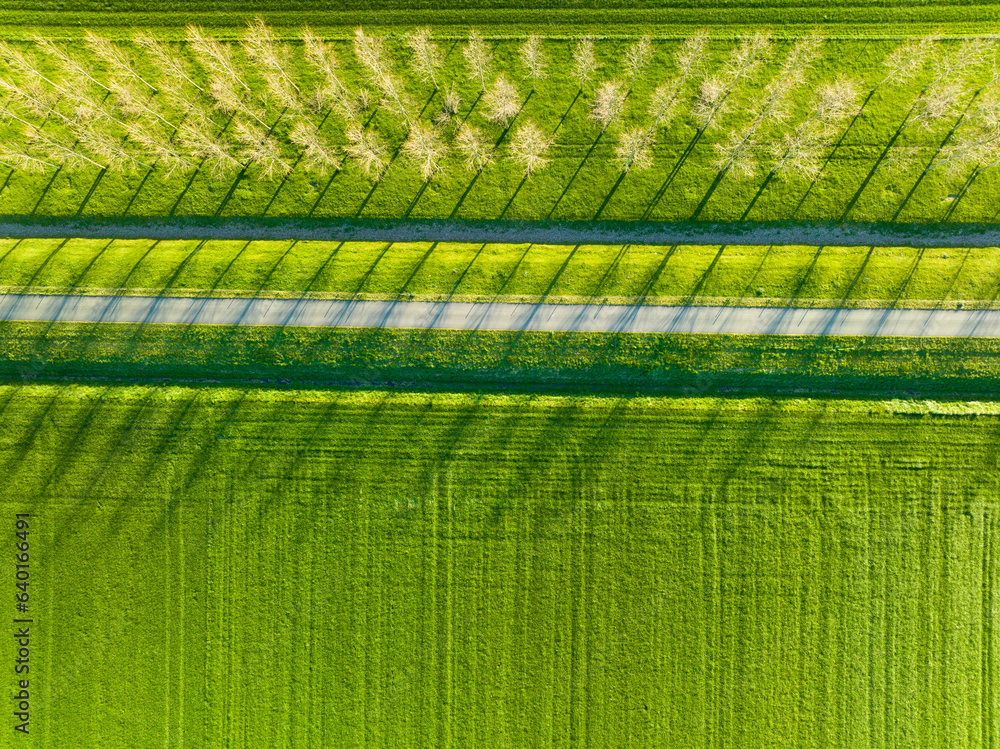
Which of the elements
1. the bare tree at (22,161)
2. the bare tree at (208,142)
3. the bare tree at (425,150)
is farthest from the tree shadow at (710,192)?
the bare tree at (22,161)

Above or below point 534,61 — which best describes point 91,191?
below

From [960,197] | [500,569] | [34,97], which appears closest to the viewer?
[500,569]

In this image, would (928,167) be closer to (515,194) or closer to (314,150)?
(515,194)

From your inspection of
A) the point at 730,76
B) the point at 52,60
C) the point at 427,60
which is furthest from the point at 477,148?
the point at 52,60

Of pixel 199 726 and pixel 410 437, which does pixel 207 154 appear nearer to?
pixel 410 437

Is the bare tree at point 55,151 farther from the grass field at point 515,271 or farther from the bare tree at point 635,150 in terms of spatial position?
the bare tree at point 635,150


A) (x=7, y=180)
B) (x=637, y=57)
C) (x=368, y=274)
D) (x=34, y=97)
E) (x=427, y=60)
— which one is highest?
(x=637, y=57)

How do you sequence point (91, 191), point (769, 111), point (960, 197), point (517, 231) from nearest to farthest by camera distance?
point (769, 111)
point (960, 197)
point (517, 231)
point (91, 191)
